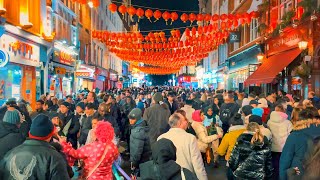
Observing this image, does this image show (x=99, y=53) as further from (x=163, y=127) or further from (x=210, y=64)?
(x=163, y=127)

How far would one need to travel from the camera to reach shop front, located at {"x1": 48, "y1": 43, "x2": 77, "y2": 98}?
2567cm

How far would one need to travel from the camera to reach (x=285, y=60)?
789 inches

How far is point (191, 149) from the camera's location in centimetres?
564

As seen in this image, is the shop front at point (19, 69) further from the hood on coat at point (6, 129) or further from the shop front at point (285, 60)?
the shop front at point (285, 60)

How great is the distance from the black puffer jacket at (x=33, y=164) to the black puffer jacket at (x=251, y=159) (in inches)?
124

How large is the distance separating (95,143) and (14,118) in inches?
51.8

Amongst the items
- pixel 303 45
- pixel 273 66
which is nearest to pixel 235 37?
pixel 273 66

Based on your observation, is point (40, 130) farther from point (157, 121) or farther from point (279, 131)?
point (157, 121)

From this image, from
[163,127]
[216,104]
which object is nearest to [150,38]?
[216,104]

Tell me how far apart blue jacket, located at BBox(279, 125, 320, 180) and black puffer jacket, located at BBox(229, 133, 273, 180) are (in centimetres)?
55

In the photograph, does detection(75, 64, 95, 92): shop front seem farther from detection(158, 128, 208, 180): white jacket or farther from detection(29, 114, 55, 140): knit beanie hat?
detection(29, 114, 55, 140): knit beanie hat

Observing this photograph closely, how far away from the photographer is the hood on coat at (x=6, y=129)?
5.80 metres

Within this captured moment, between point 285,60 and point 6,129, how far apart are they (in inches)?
645

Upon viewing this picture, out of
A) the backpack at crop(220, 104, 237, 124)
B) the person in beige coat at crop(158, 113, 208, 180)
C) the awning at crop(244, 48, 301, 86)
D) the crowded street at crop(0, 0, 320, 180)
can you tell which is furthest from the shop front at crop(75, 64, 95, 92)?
the person in beige coat at crop(158, 113, 208, 180)
